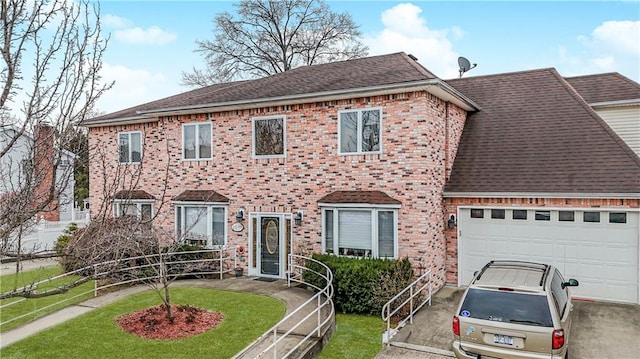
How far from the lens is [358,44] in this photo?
33156 mm

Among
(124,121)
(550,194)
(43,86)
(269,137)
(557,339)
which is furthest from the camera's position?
(124,121)

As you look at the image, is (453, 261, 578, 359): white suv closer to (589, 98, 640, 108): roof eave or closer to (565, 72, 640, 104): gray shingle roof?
(589, 98, 640, 108): roof eave

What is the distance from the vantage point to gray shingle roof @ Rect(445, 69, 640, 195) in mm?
11992

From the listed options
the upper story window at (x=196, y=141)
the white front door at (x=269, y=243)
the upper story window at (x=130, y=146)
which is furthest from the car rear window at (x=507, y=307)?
the upper story window at (x=130, y=146)

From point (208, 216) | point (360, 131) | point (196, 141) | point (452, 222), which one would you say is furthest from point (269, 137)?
point (452, 222)

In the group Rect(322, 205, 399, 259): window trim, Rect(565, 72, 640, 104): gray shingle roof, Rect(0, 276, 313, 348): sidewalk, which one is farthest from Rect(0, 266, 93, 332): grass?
Rect(565, 72, 640, 104): gray shingle roof

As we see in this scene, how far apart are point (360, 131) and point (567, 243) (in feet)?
20.6

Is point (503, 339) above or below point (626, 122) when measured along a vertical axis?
below

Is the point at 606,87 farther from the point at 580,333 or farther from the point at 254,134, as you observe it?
the point at 254,134

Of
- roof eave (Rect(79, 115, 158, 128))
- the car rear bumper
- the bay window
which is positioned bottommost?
the car rear bumper

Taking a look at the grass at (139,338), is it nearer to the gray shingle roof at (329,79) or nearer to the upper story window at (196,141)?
the upper story window at (196,141)

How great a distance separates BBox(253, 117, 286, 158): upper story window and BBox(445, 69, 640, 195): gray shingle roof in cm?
527

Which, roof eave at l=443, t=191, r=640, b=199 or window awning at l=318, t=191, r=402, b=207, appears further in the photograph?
window awning at l=318, t=191, r=402, b=207

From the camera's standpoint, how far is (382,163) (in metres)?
12.5
